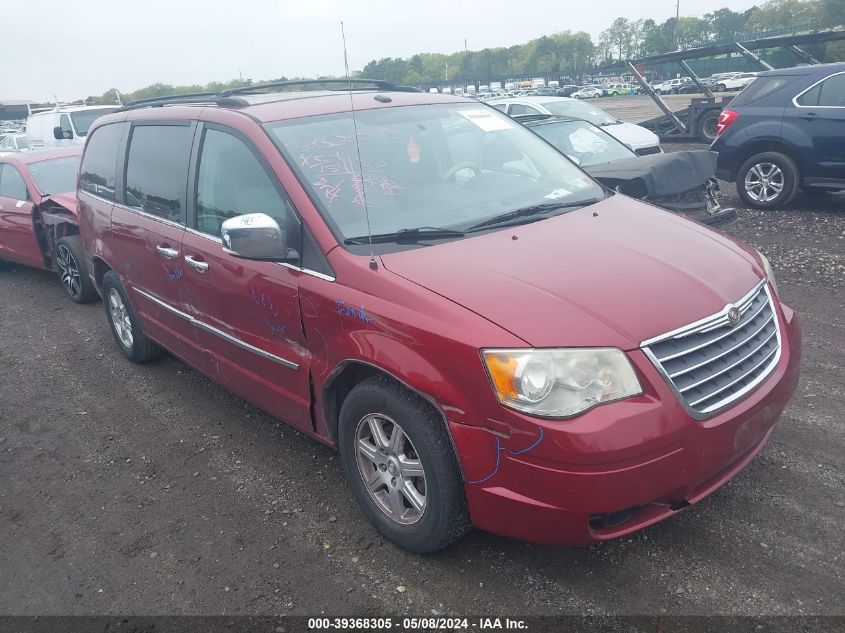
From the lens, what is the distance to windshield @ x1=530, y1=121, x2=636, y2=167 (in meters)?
8.49

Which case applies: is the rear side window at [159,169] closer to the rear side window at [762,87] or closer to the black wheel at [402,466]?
the black wheel at [402,466]

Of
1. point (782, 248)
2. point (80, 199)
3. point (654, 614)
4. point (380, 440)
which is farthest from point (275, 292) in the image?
point (782, 248)

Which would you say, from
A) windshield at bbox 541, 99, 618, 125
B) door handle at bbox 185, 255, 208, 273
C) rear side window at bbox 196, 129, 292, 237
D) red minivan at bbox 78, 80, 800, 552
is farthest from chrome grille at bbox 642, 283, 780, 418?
windshield at bbox 541, 99, 618, 125

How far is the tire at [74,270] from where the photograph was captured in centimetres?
706

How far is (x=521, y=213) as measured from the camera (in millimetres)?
3367

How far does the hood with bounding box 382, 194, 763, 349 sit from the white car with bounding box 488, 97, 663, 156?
806 cm

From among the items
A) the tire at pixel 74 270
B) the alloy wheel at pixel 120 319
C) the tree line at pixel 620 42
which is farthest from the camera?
the tree line at pixel 620 42

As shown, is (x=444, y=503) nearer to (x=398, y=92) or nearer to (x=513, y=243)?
(x=513, y=243)

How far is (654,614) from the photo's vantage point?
2.52 m

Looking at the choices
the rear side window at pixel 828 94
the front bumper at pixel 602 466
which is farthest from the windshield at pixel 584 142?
the front bumper at pixel 602 466

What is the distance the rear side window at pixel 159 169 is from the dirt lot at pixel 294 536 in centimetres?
137

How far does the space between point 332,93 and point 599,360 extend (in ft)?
8.78

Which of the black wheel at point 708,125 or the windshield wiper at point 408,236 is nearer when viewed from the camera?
the windshield wiper at point 408,236

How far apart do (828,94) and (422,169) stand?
7.01 m
